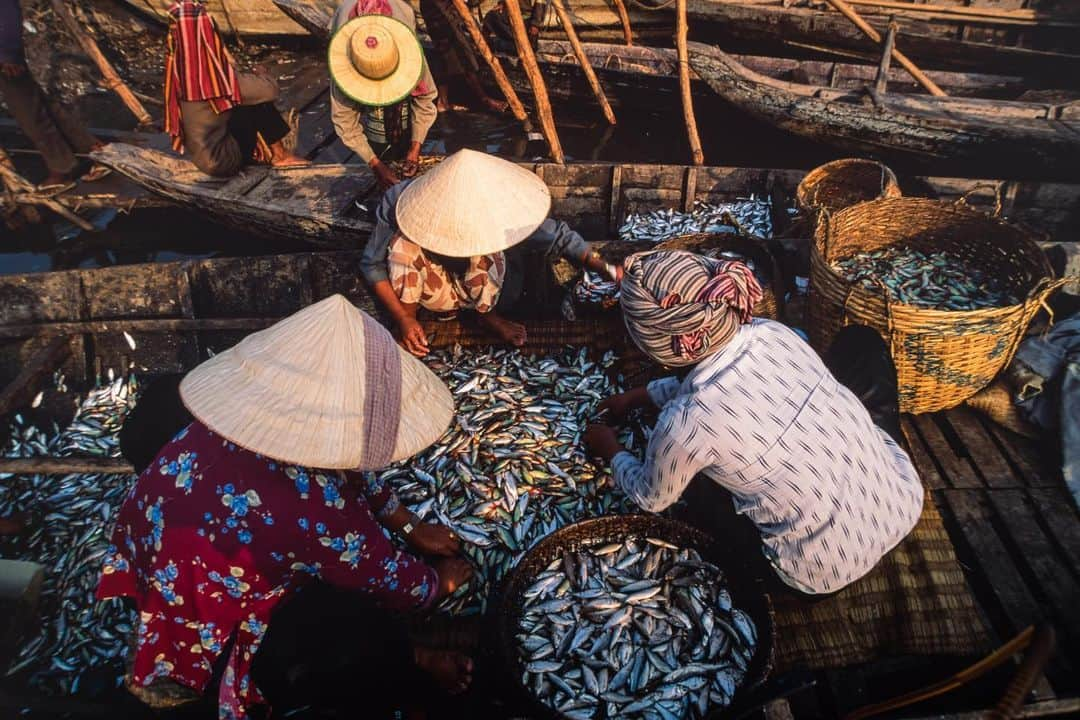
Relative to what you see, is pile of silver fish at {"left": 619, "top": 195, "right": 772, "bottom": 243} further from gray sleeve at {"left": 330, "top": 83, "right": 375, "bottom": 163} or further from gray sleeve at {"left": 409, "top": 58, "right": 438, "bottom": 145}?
gray sleeve at {"left": 330, "top": 83, "right": 375, "bottom": 163}

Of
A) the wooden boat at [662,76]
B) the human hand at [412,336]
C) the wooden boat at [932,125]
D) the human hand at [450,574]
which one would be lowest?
the human hand at [450,574]

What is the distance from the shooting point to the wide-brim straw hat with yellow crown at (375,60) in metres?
5.01

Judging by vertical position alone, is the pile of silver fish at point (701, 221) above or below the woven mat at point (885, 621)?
above

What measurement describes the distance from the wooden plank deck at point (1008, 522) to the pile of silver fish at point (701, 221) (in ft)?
7.96

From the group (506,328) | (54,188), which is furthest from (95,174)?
(506,328)

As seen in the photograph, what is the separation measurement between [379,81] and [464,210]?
2406mm

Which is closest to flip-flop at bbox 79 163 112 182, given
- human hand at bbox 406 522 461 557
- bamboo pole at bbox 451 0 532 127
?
bamboo pole at bbox 451 0 532 127

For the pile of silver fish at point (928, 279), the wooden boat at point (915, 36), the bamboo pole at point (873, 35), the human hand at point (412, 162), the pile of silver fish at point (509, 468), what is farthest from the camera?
the wooden boat at point (915, 36)

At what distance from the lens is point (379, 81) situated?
17.0 feet

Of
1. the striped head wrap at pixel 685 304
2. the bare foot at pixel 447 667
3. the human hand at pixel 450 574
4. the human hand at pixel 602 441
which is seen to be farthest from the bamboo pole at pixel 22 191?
the striped head wrap at pixel 685 304

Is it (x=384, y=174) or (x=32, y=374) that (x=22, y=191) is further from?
(x=384, y=174)

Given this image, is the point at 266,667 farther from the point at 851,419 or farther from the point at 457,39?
the point at 457,39

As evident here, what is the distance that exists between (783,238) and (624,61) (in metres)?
4.35

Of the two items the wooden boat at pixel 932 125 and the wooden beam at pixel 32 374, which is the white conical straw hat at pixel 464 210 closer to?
the wooden beam at pixel 32 374
